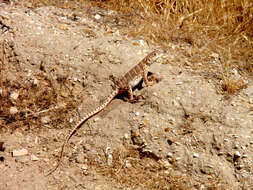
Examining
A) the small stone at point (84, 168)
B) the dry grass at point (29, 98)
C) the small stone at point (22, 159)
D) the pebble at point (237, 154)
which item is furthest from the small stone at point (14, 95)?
the pebble at point (237, 154)

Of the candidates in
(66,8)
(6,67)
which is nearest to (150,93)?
(6,67)

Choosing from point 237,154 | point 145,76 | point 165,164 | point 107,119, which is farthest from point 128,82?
point 237,154

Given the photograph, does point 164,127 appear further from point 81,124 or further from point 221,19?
point 221,19

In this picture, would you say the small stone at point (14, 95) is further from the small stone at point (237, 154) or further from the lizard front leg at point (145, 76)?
the small stone at point (237, 154)

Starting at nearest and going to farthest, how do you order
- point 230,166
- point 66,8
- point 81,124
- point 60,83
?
point 230,166
point 81,124
point 60,83
point 66,8

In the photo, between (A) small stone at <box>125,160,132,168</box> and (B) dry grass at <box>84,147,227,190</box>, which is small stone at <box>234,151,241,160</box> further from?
(A) small stone at <box>125,160,132,168</box>

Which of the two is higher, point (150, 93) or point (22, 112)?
point (150, 93)

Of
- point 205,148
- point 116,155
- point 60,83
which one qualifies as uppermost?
point 60,83

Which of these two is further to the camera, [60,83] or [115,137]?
[60,83]

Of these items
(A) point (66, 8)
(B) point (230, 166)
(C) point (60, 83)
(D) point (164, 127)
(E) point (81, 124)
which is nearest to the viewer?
(B) point (230, 166)
